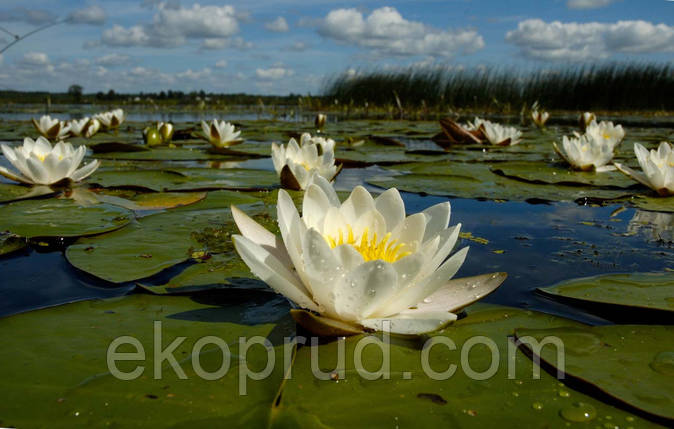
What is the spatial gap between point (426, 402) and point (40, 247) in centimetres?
184

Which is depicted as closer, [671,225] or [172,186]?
[671,225]

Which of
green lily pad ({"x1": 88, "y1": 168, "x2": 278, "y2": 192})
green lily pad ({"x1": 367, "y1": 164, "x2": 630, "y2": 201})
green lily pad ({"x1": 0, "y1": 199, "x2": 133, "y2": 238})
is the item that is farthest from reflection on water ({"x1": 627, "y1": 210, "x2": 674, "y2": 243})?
green lily pad ({"x1": 0, "y1": 199, "x2": 133, "y2": 238})

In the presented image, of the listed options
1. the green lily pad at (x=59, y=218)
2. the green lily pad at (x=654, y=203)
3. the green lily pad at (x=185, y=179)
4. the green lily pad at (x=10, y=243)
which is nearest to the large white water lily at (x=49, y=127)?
the green lily pad at (x=185, y=179)

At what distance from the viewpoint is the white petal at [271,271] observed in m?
1.22

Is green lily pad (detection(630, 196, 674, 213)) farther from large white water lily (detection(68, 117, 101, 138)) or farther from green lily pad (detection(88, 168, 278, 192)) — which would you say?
large white water lily (detection(68, 117, 101, 138))

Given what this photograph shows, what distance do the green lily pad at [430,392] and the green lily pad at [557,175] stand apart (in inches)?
114

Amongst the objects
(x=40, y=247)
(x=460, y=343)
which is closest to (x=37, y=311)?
(x=40, y=247)

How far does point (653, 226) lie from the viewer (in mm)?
2549

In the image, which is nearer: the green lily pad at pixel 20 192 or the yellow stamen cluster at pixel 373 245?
the yellow stamen cluster at pixel 373 245

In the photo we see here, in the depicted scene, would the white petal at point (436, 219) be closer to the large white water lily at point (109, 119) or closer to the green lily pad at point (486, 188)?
the green lily pad at point (486, 188)

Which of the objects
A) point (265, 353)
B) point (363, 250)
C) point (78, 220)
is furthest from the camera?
point (78, 220)

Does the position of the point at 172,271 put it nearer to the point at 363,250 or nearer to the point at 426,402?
the point at 363,250

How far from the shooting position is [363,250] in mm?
1319

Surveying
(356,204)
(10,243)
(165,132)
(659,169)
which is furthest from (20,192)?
(659,169)
